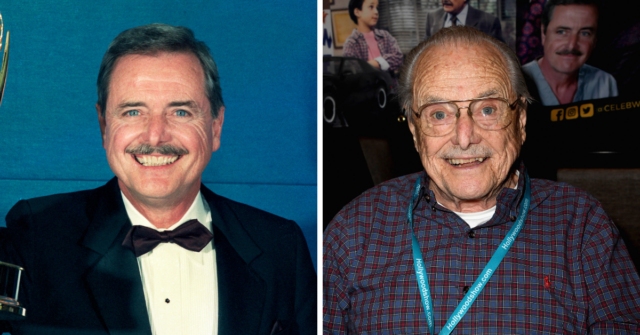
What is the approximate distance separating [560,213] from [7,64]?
5.86 ft

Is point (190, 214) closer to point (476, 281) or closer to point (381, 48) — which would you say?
point (476, 281)

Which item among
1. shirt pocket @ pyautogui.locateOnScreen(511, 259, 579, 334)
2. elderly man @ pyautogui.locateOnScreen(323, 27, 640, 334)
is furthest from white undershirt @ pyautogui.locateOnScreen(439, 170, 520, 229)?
shirt pocket @ pyautogui.locateOnScreen(511, 259, 579, 334)

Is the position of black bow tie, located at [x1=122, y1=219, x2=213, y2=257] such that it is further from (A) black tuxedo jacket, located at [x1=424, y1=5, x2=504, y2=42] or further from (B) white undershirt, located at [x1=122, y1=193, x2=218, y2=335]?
(A) black tuxedo jacket, located at [x1=424, y1=5, x2=504, y2=42]

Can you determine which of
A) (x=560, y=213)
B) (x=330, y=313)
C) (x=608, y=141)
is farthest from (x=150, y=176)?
(x=608, y=141)

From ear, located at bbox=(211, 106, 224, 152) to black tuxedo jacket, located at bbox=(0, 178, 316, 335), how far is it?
14cm

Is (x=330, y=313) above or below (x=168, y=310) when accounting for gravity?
below

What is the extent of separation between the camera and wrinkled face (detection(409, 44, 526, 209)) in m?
1.73

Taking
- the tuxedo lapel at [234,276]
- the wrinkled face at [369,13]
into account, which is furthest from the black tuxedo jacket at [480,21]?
the tuxedo lapel at [234,276]

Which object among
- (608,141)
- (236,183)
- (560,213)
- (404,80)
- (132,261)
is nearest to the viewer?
(132,261)

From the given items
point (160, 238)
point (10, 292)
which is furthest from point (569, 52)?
point (10, 292)

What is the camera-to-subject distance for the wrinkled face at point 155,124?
1.50m

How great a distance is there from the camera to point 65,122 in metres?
1.53

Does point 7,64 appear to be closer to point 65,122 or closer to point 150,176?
point 65,122

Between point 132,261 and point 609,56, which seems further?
point 609,56
